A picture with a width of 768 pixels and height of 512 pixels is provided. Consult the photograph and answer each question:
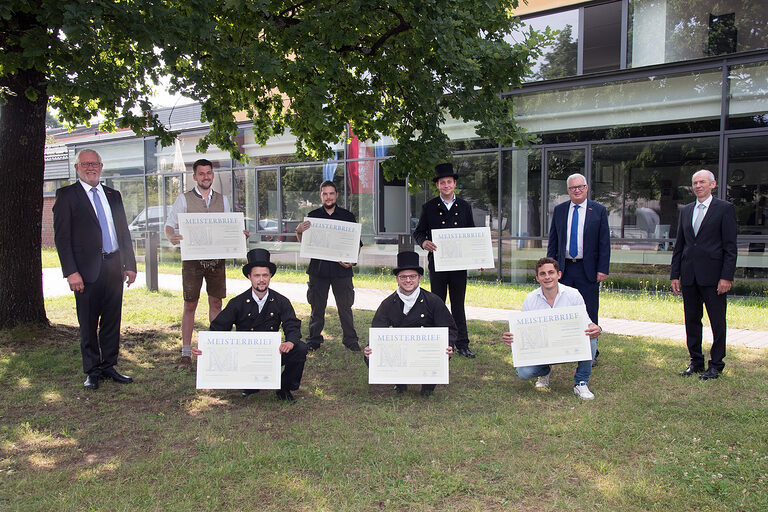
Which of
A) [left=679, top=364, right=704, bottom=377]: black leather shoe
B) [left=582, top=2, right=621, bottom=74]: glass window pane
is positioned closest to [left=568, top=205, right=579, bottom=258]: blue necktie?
[left=679, top=364, right=704, bottom=377]: black leather shoe

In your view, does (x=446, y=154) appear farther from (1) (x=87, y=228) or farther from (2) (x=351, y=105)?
A: (1) (x=87, y=228)

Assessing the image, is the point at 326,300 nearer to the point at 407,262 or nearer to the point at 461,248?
the point at 461,248

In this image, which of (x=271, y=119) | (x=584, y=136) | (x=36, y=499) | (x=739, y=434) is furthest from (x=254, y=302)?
(x=584, y=136)

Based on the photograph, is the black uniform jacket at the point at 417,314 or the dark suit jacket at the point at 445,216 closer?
the black uniform jacket at the point at 417,314

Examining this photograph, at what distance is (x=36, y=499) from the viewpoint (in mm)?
3539

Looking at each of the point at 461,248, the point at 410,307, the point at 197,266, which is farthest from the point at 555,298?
the point at 197,266

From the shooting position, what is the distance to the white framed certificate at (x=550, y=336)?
5137 millimetres

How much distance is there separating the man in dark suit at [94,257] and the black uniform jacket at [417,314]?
8.28ft

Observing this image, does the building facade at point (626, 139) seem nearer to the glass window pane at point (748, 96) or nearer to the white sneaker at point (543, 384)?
the glass window pane at point (748, 96)

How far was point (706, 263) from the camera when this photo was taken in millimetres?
5785

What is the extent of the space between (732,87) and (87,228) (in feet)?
37.9

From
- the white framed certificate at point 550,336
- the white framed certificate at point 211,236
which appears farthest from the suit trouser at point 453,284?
the white framed certificate at point 211,236

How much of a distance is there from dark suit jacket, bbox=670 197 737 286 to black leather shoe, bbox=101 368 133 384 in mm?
5638

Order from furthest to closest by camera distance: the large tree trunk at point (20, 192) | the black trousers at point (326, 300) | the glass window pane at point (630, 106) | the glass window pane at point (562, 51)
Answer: the glass window pane at point (562, 51)
the glass window pane at point (630, 106)
the large tree trunk at point (20, 192)
the black trousers at point (326, 300)
